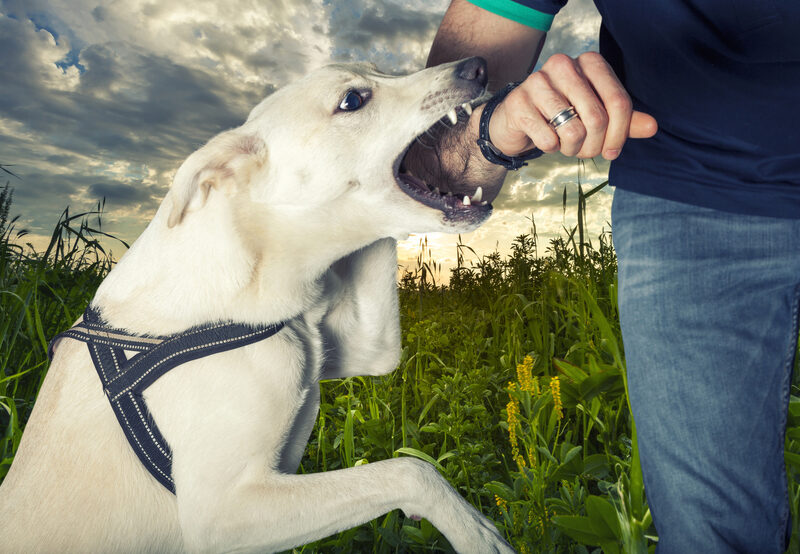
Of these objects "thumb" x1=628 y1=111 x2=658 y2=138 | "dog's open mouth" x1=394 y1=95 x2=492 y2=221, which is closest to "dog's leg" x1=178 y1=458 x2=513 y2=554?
"dog's open mouth" x1=394 y1=95 x2=492 y2=221

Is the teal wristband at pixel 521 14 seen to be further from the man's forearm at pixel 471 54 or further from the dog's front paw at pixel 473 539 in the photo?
the dog's front paw at pixel 473 539

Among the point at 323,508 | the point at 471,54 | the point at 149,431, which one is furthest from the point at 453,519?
the point at 471,54

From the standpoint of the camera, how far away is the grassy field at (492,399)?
5.71ft

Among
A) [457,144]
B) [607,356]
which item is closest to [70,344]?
[457,144]

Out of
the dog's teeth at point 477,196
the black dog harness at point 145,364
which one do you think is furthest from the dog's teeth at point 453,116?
the black dog harness at point 145,364

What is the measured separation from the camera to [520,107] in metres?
1.18

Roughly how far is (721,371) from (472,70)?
48.6 inches

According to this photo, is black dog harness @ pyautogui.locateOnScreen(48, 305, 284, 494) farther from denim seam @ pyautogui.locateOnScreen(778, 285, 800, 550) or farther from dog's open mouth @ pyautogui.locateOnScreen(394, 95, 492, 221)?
denim seam @ pyautogui.locateOnScreen(778, 285, 800, 550)

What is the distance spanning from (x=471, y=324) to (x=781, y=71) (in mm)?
2580

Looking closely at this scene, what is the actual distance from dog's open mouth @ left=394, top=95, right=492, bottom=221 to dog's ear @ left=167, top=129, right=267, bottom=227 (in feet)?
1.55

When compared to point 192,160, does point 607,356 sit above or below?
below

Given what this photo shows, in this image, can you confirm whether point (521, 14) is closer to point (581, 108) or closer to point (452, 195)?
point (452, 195)

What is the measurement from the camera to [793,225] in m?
1.57

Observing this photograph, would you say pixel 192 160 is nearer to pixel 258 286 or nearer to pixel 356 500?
pixel 258 286
